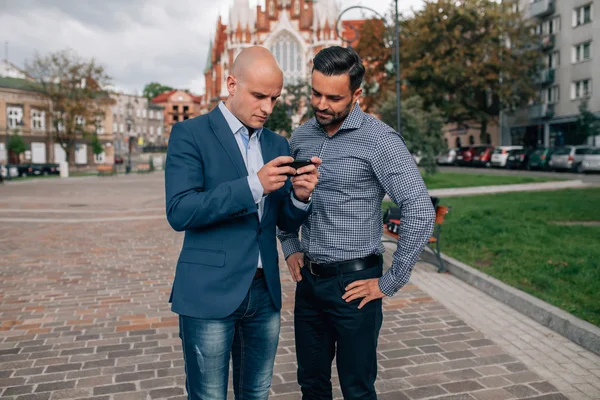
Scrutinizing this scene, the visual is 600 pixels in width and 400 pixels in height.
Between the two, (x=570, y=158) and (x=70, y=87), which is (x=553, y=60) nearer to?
(x=570, y=158)

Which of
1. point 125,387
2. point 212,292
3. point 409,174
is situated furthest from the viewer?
point 125,387

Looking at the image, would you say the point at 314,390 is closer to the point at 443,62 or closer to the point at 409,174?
the point at 409,174

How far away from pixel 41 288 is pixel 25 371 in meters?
3.04

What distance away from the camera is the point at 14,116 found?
2426 inches

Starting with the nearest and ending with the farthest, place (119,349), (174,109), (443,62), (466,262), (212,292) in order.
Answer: (212,292) < (119,349) < (466,262) < (443,62) < (174,109)

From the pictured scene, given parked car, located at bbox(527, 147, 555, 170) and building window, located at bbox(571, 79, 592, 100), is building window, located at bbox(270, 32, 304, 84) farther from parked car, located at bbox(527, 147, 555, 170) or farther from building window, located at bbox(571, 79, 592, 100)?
parked car, located at bbox(527, 147, 555, 170)

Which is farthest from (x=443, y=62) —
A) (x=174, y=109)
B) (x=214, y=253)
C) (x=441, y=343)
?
(x=174, y=109)

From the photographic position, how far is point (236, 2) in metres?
67.6

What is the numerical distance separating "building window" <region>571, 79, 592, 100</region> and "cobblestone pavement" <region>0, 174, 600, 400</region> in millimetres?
38180

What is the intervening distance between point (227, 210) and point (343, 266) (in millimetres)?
757

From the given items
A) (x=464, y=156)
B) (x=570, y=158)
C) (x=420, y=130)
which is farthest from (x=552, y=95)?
(x=420, y=130)

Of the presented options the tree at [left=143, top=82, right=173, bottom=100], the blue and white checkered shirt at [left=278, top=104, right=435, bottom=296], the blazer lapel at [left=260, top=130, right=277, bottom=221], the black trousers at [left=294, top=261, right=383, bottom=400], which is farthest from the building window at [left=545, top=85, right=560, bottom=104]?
the tree at [left=143, top=82, right=173, bottom=100]

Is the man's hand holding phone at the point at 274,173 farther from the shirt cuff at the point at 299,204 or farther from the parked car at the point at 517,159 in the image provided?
the parked car at the point at 517,159

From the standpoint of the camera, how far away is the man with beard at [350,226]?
2.53 meters
